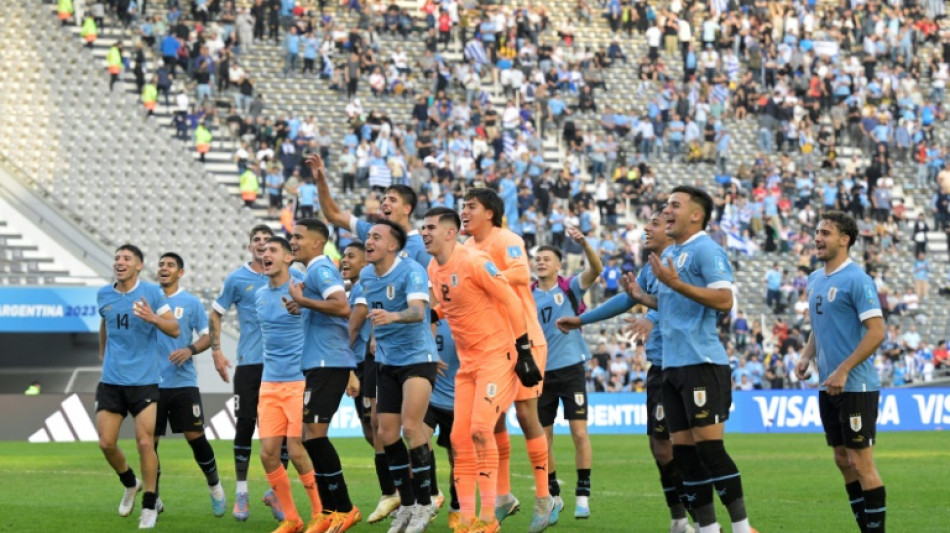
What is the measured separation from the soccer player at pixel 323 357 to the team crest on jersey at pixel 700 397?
3.43 meters

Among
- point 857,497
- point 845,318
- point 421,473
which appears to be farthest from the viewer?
point 421,473

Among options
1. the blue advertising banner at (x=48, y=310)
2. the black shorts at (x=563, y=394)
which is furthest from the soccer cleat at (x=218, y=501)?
the blue advertising banner at (x=48, y=310)

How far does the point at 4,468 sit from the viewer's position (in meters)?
22.0

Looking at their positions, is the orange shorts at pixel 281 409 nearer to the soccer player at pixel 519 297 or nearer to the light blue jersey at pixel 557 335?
the soccer player at pixel 519 297

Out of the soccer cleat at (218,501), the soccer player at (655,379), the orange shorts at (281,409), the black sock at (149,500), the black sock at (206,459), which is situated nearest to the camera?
the soccer player at (655,379)

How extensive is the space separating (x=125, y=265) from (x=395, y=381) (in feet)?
10.4

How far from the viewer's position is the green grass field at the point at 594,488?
14328 millimetres

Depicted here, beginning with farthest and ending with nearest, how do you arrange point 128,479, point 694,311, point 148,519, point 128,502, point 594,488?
point 594,488 → point 128,479 → point 128,502 → point 148,519 → point 694,311

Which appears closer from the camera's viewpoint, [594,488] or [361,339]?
[361,339]

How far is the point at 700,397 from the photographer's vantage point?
433 inches

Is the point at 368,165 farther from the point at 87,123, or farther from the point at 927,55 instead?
the point at 927,55

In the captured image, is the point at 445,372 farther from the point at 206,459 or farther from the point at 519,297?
the point at 206,459

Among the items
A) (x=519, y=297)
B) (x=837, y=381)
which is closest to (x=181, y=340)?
(x=519, y=297)

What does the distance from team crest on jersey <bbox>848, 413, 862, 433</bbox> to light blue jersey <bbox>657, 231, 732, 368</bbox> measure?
3.42 ft
